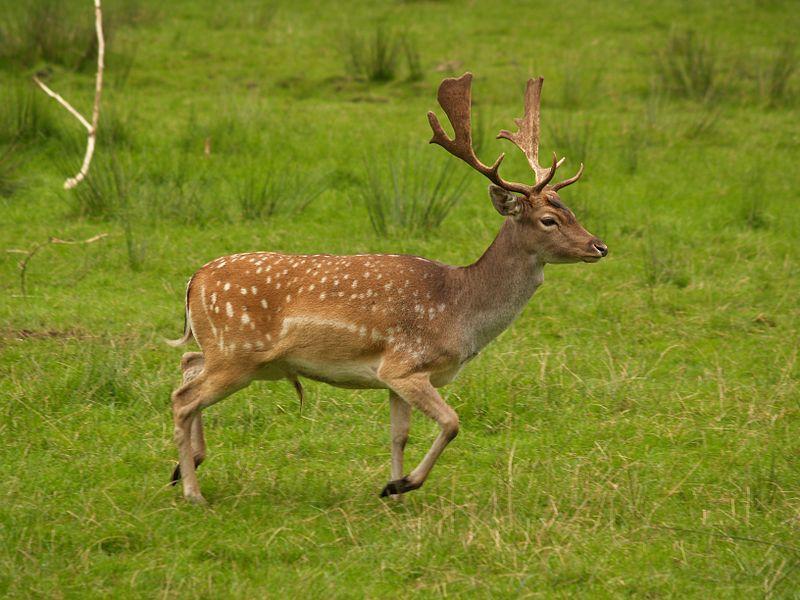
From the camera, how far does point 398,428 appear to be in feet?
18.0

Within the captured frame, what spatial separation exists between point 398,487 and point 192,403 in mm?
921

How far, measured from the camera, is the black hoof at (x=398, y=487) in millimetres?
5137

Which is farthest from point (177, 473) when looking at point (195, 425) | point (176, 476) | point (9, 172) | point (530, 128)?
point (9, 172)

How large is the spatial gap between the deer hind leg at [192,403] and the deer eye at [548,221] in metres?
1.41

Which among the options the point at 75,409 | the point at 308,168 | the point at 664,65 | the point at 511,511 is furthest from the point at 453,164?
the point at 511,511

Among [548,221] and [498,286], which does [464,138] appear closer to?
[548,221]

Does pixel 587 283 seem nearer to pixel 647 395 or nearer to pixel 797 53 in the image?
pixel 647 395

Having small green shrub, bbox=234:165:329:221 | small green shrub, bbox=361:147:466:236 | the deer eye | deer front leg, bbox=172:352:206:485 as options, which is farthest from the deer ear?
small green shrub, bbox=234:165:329:221

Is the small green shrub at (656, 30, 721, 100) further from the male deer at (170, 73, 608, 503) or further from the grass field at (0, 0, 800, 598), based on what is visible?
the male deer at (170, 73, 608, 503)

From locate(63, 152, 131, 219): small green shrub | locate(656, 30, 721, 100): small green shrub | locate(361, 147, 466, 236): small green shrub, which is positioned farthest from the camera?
locate(656, 30, 721, 100): small green shrub

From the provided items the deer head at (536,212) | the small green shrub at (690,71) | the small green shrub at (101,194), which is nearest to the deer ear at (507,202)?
the deer head at (536,212)

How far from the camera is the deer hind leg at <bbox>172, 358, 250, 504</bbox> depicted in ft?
17.3

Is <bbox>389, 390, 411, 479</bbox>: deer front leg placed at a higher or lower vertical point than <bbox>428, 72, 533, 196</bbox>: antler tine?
lower

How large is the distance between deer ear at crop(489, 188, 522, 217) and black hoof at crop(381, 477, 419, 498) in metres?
1.21
